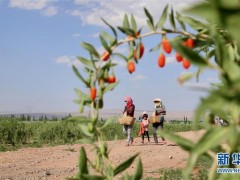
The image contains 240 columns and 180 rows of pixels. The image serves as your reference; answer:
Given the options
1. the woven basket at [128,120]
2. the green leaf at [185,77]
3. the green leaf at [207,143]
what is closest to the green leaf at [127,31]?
the green leaf at [185,77]

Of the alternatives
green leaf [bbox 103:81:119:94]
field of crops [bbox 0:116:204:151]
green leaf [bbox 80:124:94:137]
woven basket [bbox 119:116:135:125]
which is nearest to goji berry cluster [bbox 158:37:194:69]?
green leaf [bbox 103:81:119:94]

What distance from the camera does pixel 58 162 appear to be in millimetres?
10828

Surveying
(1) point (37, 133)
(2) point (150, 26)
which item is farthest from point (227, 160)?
(1) point (37, 133)

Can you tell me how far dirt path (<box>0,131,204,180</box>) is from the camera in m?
8.73

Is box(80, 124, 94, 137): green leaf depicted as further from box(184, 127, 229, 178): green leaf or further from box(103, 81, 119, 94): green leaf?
box(184, 127, 229, 178): green leaf

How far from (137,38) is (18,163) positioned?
10.1m

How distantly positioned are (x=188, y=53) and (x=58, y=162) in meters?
10.4

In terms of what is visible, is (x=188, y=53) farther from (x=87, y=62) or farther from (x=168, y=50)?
(x=87, y=62)

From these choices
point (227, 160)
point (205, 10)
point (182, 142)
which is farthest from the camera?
point (227, 160)

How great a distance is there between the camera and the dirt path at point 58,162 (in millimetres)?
8734

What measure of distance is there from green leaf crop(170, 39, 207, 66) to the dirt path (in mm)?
7441

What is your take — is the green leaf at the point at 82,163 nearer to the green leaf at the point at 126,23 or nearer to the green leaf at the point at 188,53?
the green leaf at the point at 126,23

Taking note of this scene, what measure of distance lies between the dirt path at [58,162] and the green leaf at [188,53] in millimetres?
7441

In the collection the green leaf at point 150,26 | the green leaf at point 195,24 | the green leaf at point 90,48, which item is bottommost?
the green leaf at point 90,48
